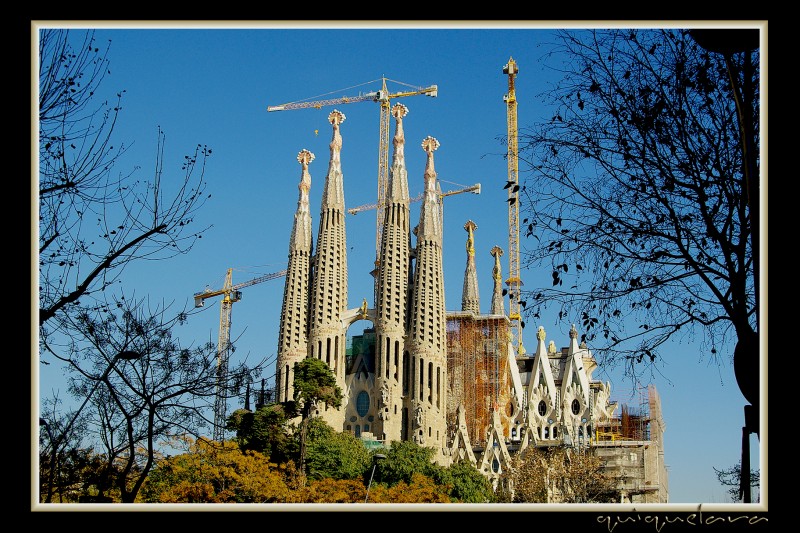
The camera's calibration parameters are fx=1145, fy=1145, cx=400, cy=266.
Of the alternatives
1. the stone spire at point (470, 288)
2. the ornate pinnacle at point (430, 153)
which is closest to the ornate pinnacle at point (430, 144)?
the ornate pinnacle at point (430, 153)

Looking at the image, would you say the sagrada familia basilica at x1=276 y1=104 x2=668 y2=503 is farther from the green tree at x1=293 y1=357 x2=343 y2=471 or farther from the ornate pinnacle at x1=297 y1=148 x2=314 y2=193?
the green tree at x1=293 y1=357 x2=343 y2=471

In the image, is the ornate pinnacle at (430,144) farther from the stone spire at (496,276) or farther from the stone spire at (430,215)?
the stone spire at (496,276)

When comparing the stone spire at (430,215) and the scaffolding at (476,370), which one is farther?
the scaffolding at (476,370)

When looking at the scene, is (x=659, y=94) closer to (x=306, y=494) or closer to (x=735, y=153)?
(x=735, y=153)

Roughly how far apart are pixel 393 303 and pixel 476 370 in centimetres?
941

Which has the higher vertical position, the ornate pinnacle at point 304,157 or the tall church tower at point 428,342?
the ornate pinnacle at point 304,157

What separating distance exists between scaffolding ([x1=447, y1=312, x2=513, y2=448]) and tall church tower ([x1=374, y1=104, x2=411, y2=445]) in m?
5.91

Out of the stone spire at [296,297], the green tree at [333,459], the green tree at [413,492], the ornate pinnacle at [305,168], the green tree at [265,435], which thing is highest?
the ornate pinnacle at [305,168]

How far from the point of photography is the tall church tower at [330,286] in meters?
68.2

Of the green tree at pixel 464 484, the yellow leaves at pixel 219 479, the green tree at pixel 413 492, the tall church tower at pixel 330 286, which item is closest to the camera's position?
the yellow leaves at pixel 219 479

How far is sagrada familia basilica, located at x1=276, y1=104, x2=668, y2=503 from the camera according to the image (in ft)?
217

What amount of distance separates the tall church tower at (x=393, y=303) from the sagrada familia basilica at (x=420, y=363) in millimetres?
63

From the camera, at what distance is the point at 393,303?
68.1m
